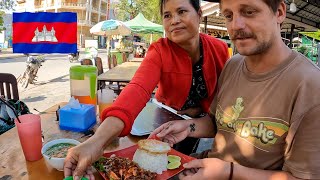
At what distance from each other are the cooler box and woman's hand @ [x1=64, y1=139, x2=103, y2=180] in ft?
2.15

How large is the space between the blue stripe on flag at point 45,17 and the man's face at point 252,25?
231cm

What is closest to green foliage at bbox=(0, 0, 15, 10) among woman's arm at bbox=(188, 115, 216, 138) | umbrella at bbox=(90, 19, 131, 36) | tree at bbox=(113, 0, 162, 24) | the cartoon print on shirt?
tree at bbox=(113, 0, 162, 24)

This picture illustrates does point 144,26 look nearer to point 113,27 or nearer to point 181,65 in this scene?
point 113,27

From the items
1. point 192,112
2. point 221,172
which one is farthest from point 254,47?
point 192,112

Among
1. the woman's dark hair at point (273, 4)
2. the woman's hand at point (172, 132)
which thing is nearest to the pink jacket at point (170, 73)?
the woman's hand at point (172, 132)

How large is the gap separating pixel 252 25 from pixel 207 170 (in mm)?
741

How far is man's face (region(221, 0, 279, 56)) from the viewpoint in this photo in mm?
1264

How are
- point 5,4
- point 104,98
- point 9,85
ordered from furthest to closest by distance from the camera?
1. point 5,4
2. point 9,85
3. point 104,98

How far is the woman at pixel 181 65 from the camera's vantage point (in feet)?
5.82

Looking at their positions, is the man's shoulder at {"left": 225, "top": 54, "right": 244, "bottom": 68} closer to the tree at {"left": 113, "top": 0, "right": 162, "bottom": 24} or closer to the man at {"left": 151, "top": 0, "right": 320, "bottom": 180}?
the man at {"left": 151, "top": 0, "right": 320, "bottom": 180}

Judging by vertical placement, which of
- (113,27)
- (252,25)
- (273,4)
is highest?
(113,27)

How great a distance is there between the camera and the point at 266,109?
1271 millimetres

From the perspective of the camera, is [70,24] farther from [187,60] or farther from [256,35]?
[256,35]

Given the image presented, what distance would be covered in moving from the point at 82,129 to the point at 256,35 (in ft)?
4.13
